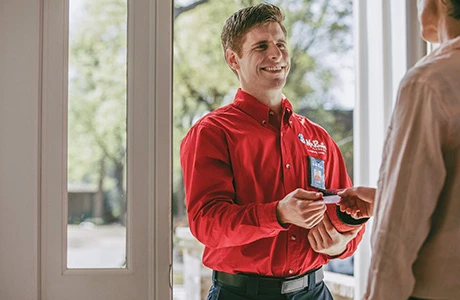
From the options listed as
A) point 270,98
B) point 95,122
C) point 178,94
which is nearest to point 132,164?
point 95,122

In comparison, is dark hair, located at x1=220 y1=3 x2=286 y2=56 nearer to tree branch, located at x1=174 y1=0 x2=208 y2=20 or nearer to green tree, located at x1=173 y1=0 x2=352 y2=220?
green tree, located at x1=173 y1=0 x2=352 y2=220

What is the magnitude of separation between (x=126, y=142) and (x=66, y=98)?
0.66ft

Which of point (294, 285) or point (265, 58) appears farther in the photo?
point (265, 58)

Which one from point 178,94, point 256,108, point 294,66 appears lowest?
point 256,108

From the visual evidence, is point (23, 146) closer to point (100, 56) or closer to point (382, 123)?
point (100, 56)

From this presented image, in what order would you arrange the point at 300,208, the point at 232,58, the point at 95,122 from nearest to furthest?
1. the point at 300,208
2. the point at 95,122
3. the point at 232,58

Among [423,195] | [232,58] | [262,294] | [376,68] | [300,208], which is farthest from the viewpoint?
[376,68]

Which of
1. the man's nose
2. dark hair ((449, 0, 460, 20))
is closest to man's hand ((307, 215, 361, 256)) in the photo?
the man's nose

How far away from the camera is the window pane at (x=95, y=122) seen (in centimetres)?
171

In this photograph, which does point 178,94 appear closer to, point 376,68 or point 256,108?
point 376,68

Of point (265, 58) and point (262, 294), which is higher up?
Result: point (265, 58)

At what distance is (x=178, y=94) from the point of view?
5477 millimetres

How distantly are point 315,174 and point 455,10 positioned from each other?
696mm

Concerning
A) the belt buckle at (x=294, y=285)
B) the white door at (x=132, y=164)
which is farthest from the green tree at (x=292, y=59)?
the belt buckle at (x=294, y=285)
